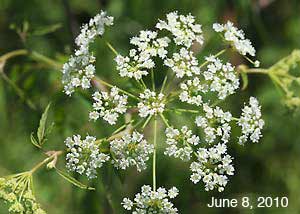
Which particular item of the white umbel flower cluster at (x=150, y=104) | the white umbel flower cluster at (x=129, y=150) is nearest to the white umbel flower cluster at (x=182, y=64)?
the white umbel flower cluster at (x=150, y=104)

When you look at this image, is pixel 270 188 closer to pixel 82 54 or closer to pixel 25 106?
pixel 25 106

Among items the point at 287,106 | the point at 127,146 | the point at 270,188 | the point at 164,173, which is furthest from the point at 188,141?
the point at 270,188

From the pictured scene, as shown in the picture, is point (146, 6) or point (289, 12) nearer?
point (146, 6)

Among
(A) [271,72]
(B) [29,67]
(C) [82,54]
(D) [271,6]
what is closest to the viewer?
(C) [82,54]

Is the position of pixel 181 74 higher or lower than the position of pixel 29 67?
lower

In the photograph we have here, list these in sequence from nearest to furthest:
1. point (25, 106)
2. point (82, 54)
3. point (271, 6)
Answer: point (82, 54) < point (25, 106) < point (271, 6)

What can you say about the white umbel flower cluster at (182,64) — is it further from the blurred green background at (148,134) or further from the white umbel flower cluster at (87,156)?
the blurred green background at (148,134)

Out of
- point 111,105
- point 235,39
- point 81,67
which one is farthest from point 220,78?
point 81,67
